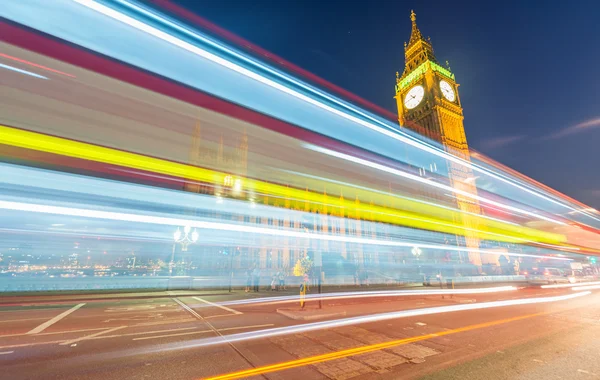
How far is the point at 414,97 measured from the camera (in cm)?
6550

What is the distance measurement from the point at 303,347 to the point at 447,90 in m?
74.0

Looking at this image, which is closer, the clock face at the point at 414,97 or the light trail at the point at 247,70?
the light trail at the point at 247,70

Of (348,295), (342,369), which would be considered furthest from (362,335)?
(348,295)

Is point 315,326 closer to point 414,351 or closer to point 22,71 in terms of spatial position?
point 414,351

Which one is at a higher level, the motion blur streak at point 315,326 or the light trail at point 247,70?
the light trail at point 247,70

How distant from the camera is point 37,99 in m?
6.38

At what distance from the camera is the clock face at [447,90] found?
203 ft

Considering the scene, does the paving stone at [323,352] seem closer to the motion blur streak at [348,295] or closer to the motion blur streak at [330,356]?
the motion blur streak at [330,356]

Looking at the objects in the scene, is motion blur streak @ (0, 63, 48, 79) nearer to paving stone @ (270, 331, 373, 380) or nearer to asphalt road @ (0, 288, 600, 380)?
asphalt road @ (0, 288, 600, 380)

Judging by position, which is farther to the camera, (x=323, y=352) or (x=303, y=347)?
(x=303, y=347)

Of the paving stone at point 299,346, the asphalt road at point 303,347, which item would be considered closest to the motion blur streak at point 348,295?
the asphalt road at point 303,347

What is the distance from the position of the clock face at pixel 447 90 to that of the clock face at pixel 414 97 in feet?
14.8

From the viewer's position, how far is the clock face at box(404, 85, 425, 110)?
63.6 meters

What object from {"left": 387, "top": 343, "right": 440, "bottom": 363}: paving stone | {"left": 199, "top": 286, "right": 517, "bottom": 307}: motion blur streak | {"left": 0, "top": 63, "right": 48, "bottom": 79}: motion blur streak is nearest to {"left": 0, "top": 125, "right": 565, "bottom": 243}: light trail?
{"left": 0, "top": 63, "right": 48, "bottom": 79}: motion blur streak
